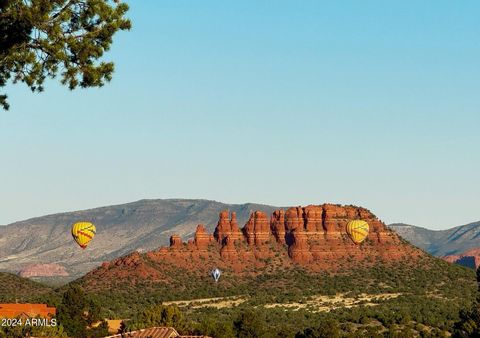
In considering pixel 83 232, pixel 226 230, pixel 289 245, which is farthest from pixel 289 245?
pixel 83 232

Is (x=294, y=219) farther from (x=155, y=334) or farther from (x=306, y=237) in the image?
(x=155, y=334)

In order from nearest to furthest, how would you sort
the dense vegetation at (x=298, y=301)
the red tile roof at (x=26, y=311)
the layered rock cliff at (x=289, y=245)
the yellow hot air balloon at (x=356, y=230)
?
the dense vegetation at (x=298, y=301) < the red tile roof at (x=26, y=311) < the yellow hot air balloon at (x=356, y=230) < the layered rock cliff at (x=289, y=245)

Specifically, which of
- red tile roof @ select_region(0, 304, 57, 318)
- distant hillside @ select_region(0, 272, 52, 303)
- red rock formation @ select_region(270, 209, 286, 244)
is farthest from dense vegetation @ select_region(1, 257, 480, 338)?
red rock formation @ select_region(270, 209, 286, 244)

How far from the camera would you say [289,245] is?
641 feet

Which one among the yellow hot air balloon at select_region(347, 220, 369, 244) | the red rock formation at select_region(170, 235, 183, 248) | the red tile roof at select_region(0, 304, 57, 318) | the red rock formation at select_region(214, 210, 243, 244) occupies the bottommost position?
the red tile roof at select_region(0, 304, 57, 318)

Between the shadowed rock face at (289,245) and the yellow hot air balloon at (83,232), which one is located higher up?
the shadowed rock face at (289,245)

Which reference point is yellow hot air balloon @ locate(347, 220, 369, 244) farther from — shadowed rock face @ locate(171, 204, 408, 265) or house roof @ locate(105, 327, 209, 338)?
house roof @ locate(105, 327, 209, 338)

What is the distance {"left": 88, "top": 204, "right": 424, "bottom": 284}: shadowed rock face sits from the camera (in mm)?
187125

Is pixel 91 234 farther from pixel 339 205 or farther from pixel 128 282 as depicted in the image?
pixel 339 205

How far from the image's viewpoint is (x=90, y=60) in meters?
36.2

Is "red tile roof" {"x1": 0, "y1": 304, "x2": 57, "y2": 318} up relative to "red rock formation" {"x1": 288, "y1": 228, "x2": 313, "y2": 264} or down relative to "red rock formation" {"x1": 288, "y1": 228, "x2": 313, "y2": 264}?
down

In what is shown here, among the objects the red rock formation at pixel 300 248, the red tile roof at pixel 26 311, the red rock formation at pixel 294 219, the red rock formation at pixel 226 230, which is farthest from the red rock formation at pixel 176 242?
the red tile roof at pixel 26 311

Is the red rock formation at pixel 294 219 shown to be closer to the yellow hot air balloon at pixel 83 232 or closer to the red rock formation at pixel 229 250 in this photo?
the red rock formation at pixel 229 250

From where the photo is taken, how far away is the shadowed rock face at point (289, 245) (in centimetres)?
18712
